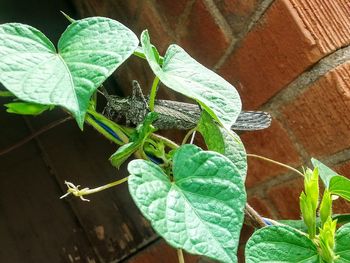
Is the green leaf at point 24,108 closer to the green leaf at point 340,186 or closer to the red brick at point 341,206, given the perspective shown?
the green leaf at point 340,186

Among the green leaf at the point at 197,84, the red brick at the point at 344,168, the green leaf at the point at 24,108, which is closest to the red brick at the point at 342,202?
the red brick at the point at 344,168

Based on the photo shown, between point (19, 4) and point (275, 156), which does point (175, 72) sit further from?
point (19, 4)

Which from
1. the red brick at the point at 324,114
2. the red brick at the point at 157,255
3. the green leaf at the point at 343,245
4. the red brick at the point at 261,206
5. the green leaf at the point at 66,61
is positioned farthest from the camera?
the red brick at the point at 157,255

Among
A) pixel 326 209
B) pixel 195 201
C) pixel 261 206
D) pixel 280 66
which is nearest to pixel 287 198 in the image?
pixel 261 206

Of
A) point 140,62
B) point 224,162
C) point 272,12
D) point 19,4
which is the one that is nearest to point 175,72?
point 224,162

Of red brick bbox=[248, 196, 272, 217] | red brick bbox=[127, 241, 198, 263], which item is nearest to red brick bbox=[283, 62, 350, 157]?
red brick bbox=[248, 196, 272, 217]

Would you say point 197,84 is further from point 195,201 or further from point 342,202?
point 342,202

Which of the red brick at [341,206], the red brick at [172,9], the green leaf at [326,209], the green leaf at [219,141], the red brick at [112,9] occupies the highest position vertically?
the red brick at [112,9]
